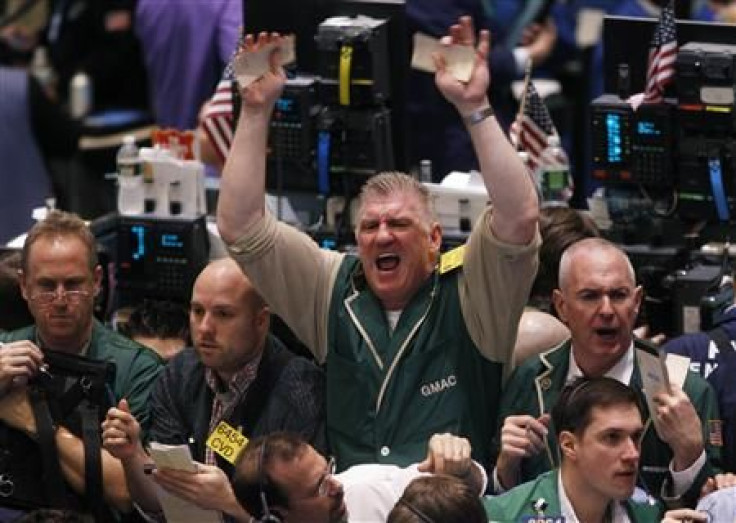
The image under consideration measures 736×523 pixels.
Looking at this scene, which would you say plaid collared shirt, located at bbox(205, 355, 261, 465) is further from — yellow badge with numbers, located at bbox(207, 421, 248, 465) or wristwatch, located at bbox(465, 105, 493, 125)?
wristwatch, located at bbox(465, 105, 493, 125)

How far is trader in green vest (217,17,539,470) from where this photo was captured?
35.7ft

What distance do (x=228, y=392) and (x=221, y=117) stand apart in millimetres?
2678

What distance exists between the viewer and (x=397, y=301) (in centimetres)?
1101

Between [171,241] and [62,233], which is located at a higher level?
[62,233]

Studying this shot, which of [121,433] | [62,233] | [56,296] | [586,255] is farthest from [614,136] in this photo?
[121,433]

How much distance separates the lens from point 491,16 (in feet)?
57.9

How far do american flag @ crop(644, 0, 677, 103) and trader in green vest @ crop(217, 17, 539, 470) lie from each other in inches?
74.2

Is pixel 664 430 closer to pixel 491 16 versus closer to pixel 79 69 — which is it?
pixel 491 16

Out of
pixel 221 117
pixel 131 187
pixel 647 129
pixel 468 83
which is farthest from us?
pixel 221 117

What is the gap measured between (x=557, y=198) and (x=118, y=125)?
215 inches

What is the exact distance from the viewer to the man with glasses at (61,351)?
36.6ft

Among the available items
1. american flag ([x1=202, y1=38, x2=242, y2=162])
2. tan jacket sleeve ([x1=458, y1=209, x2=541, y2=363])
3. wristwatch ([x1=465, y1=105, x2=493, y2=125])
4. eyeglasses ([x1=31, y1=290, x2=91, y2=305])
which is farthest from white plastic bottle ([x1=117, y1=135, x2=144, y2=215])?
wristwatch ([x1=465, y1=105, x2=493, y2=125])

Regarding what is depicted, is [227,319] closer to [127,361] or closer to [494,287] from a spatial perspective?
[127,361]

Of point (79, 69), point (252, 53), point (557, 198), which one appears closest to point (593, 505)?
point (252, 53)
